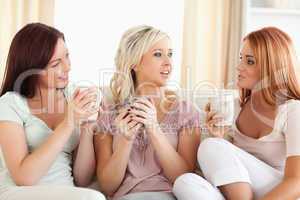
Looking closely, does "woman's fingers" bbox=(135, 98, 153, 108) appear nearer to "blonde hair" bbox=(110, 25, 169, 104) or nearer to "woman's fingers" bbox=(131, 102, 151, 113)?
"woman's fingers" bbox=(131, 102, 151, 113)

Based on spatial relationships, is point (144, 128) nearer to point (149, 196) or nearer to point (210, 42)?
point (149, 196)

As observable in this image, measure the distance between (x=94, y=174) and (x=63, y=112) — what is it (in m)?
0.28

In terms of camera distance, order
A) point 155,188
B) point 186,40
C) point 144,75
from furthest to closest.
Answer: point 186,40
point 144,75
point 155,188

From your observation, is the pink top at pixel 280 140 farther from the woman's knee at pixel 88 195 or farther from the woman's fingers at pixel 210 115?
the woman's knee at pixel 88 195

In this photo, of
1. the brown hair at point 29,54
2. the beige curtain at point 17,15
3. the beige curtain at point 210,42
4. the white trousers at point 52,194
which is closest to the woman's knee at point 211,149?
the white trousers at point 52,194

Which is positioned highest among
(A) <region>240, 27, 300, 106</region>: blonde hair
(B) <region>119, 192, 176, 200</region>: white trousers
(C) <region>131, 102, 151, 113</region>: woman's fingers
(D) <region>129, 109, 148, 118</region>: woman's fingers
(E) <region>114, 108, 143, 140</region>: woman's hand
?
(A) <region>240, 27, 300, 106</region>: blonde hair

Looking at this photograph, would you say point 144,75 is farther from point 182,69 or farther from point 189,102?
point 182,69

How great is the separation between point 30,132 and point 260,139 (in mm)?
Result: 868

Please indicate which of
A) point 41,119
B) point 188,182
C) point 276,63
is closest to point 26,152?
point 41,119

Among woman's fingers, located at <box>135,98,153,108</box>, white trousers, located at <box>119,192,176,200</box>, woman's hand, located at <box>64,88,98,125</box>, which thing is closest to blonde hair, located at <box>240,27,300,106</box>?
woman's fingers, located at <box>135,98,153,108</box>

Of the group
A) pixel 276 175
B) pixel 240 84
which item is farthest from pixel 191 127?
pixel 276 175

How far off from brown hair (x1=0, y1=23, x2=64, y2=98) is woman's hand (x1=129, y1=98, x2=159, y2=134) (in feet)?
1.25

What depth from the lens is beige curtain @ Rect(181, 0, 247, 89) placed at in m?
2.95

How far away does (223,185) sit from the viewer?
1542mm
